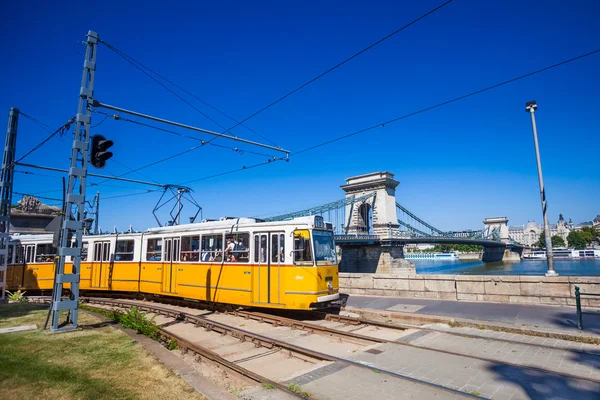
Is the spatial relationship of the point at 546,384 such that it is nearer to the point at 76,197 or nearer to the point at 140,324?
the point at 140,324

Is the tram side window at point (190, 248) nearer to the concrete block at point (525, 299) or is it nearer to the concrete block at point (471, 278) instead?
the concrete block at point (471, 278)

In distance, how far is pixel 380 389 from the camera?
214 inches

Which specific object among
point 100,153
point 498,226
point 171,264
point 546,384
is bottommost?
point 546,384

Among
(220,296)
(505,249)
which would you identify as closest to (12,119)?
(220,296)

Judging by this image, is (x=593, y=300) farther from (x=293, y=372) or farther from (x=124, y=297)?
(x=124, y=297)

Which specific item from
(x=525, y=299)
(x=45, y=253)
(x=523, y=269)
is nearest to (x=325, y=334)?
(x=525, y=299)

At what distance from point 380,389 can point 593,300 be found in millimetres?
8320

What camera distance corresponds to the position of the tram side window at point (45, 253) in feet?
55.9

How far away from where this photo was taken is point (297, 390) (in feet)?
17.5

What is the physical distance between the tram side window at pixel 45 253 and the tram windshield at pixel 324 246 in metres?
13.3

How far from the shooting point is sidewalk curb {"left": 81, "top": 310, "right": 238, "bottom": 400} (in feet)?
16.5

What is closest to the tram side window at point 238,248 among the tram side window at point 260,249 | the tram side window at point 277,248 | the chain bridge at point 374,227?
the tram side window at point 260,249

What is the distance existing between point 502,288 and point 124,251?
14.5 meters

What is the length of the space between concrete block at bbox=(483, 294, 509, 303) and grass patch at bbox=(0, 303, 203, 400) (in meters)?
10.2
